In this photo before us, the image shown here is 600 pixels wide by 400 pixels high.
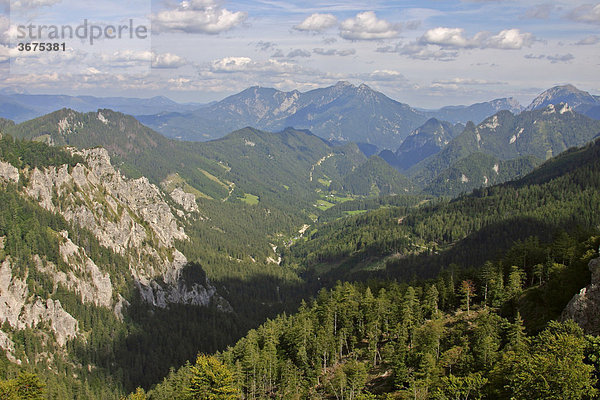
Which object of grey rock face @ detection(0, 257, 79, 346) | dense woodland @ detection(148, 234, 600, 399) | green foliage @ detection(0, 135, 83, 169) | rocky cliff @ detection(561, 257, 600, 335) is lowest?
grey rock face @ detection(0, 257, 79, 346)

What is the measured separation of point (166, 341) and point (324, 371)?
303ft

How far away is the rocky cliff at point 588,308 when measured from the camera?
2096 inches

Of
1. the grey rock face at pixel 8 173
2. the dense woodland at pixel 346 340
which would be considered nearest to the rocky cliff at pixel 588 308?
the dense woodland at pixel 346 340

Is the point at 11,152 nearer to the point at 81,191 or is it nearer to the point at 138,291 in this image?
the point at 81,191

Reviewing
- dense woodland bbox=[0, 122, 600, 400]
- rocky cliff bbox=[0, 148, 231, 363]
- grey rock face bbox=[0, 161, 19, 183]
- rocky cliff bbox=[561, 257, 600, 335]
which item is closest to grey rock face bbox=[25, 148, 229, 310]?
rocky cliff bbox=[0, 148, 231, 363]

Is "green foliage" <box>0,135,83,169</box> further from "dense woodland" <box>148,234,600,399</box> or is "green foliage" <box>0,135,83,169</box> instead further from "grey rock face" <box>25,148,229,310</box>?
"dense woodland" <box>148,234,600,399</box>

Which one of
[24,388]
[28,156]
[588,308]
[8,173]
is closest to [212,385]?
[24,388]

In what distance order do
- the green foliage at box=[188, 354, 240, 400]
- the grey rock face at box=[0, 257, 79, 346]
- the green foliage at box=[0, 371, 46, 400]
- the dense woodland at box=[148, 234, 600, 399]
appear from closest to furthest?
the dense woodland at box=[148, 234, 600, 399] → the green foliage at box=[188, 354, 240, 400] → the green foliage at box=[0, 371, 46, 400] → the grey rock face at box=[0, 257, 79, 346]

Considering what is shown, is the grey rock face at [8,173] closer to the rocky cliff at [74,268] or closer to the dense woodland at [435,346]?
the rocky cliff at [74,268]

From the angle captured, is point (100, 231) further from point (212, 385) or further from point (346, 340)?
point (212, 385)

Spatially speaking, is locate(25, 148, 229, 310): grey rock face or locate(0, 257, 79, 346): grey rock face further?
locate(25, 148, 229, 310): grey rock face

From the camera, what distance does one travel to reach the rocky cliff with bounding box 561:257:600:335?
53250 millimetres

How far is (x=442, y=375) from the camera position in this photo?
61.4 meters

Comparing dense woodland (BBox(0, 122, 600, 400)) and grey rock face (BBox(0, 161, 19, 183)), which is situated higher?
grey rock face (BBox(0, 161, 19, 183))
